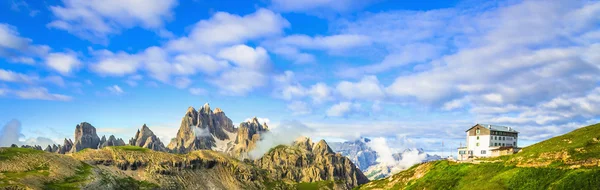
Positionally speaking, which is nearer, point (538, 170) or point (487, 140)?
point (538, 170)

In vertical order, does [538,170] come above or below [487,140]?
below

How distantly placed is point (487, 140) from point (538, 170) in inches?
2655

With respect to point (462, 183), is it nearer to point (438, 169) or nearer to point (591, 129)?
point (438, 169)

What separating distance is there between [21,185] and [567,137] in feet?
715

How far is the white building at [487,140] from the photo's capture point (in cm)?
14238

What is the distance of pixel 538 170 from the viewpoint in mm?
78188

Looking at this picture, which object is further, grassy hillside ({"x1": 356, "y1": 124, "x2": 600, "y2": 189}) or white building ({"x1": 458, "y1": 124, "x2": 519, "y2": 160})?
white building ({"x1": 458, "y1": 124, "x2": 519, "y2": 160})

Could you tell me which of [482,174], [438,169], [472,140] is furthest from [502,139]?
[482,174]

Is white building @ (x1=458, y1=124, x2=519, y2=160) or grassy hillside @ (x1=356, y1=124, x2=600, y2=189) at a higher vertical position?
white building @ (x1=458, y1=124, x2=519, y2=160)

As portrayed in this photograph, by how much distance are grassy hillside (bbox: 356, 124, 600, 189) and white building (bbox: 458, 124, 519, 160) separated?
38844mm

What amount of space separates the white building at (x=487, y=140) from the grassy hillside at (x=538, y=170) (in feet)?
127

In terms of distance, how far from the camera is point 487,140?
14250 cm

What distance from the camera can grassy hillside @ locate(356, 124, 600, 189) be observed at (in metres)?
70.0

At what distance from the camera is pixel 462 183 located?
304 ft
